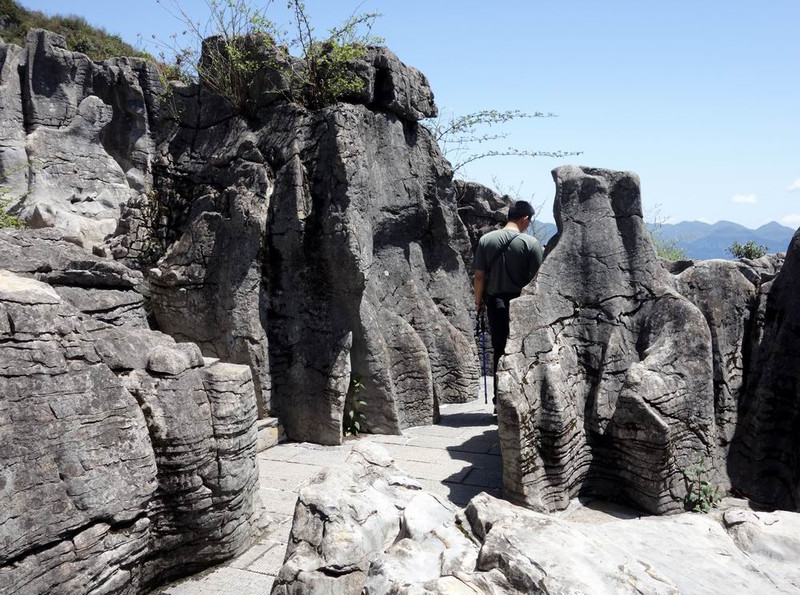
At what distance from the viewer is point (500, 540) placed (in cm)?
197

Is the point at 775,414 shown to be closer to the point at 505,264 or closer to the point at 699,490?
the point at 699,490

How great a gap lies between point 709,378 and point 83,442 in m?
3.97

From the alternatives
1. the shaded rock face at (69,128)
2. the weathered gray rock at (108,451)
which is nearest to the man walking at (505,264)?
the weathered gray rock at (108,451)

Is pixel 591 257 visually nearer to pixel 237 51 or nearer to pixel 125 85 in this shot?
pixel 237 51

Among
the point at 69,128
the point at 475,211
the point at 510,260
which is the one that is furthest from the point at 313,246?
the point at 69,128

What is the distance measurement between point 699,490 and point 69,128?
1655cm

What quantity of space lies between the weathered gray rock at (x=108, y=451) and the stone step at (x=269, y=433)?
72.7 inches

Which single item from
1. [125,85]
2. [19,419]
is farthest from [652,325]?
[125,85]

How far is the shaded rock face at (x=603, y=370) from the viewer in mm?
4328

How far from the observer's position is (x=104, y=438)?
2.93 meters

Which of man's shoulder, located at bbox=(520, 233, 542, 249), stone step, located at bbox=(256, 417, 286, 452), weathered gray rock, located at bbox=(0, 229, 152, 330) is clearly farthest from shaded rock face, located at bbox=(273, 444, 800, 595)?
man's shoulder, located at bbox=(520, 233, 542, 249)

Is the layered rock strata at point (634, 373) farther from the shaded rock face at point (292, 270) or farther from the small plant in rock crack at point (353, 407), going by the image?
the small plant in rock crack at point (353, 407)

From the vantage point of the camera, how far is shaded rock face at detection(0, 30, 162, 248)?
14992 millimetres

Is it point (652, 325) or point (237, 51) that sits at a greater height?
point (237, 51)
